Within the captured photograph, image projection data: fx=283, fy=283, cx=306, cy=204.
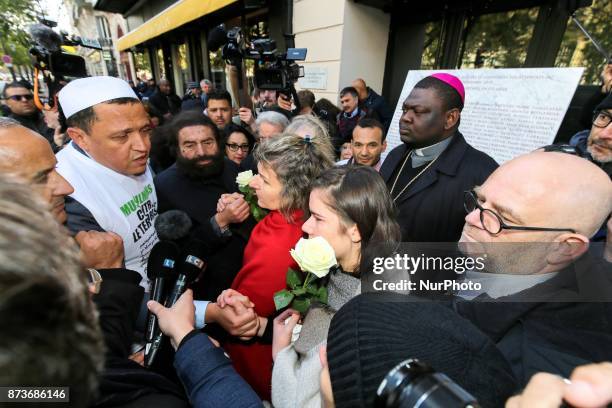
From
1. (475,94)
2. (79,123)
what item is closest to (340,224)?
(79,123)

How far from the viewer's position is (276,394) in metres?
1.09

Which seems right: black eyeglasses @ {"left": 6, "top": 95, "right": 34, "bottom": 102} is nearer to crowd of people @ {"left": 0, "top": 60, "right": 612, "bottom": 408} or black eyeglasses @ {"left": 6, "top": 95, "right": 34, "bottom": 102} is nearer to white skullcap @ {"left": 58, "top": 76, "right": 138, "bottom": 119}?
crowd of people @ {"left": 0, "top": 60, "right": 612, "bottom": 408}

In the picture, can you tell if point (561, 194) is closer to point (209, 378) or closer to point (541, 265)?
point (541, 265)

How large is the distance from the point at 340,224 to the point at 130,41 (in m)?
16.3

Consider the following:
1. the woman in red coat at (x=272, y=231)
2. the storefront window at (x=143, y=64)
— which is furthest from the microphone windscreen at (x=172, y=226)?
the storefront window at (x=143, y=64)

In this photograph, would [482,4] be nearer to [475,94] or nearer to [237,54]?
[475,94]

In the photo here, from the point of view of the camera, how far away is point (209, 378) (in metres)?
0.89

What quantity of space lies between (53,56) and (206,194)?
3.07 m

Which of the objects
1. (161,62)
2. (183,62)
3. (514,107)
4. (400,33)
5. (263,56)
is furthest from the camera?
(161,62)

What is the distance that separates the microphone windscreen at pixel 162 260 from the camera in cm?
134

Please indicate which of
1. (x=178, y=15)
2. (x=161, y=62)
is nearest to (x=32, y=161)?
(x=178, y=15)

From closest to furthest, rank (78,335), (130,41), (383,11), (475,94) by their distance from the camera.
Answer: (78,335)
(475,94)
(383,11)
(130,41)

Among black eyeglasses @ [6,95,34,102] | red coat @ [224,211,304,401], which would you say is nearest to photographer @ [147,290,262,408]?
red coat @ [224,211,304,401]

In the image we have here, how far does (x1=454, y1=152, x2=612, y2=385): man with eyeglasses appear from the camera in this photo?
2.22 ft
